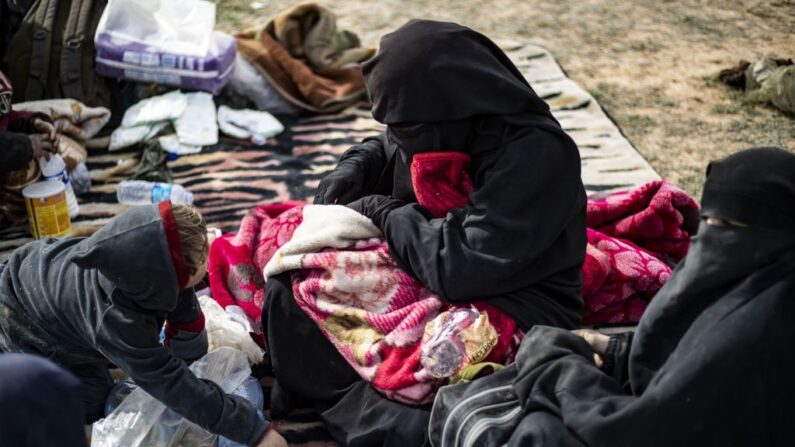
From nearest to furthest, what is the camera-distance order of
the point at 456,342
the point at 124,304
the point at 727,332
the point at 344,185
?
the point at 727,332 → the point at 124,304 → the point at 456,342 → the point at 344,185

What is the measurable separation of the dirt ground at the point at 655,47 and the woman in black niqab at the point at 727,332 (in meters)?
2.70

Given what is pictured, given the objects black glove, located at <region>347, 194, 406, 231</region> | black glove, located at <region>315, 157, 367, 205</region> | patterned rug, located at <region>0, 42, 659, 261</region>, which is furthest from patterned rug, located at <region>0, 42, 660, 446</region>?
black glove, located at <region>347, 194, 406, 231</region>

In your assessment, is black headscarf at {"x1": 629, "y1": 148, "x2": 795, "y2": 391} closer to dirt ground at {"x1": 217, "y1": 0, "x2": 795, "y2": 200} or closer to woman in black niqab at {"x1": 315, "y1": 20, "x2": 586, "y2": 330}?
woman in black niqab at {"x1": 315, "y1": 20, "x2": 586, "y2": 330}

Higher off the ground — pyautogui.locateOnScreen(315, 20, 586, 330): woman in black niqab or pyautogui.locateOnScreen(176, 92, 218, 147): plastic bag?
pyautogui.locateOnScreen(315, 20, 586, 330): woman in black niqab

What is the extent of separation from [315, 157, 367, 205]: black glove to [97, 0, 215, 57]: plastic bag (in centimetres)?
211

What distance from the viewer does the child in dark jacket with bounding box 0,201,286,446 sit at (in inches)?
98.7

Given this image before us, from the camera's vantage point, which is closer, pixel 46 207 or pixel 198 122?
pixel 46 207

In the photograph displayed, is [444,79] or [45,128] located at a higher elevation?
[444,79]

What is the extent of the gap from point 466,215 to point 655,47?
4430mm

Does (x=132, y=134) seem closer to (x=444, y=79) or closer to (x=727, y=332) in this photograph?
(x=444, y=79)

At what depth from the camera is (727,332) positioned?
2.00 metres

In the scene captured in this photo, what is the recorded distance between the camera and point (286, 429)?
10.2 ft

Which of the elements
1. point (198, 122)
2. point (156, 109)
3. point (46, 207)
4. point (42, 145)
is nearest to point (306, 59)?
point (198, 122)

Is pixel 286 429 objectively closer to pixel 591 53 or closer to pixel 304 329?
pixel 304 329
